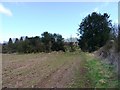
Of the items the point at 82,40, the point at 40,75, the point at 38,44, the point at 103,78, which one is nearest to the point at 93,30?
the point at 82,40

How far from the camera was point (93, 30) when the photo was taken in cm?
6184

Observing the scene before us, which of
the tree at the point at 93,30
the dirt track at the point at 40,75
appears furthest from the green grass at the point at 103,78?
the tree at the point at 93,30

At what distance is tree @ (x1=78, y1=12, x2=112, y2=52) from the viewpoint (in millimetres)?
60219

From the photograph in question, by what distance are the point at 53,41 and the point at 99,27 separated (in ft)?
39.5

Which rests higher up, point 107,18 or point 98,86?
point 107,18

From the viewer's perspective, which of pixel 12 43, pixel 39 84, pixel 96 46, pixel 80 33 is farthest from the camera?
pixel 12 43

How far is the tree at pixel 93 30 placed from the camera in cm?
6022

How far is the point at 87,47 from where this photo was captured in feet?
204

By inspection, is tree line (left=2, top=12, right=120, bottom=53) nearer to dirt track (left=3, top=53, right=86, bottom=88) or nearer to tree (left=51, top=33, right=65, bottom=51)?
tree (left=51, top=33, right=65, bottom=51)

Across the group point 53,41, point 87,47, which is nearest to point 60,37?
point 53,41

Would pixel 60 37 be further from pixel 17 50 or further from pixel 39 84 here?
pixel 39 84

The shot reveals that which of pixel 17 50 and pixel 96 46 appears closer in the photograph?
pixel 96 46

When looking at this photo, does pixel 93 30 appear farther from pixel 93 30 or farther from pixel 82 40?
pixel 82 40

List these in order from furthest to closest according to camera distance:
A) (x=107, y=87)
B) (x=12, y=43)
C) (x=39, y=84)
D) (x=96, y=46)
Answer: (x=12, y=43) < (x=96, y=46) < (x=39, y=84) < (x=107, y=87)
